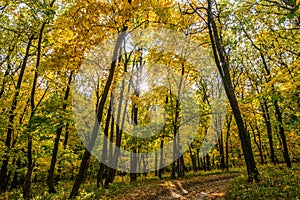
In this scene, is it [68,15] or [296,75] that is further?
[68,15]

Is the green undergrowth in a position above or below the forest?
below

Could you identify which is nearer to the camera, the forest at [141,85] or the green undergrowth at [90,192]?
the forest at [141,85]

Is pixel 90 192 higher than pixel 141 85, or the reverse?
pixel 141 85

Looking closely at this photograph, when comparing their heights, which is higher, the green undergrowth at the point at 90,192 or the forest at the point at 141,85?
the forest at the point at 141,85

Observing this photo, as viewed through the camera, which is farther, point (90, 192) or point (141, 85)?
point (141, 85)

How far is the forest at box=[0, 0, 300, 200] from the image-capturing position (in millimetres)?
10297

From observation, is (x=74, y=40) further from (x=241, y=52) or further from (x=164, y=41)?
(x=241, y=52)

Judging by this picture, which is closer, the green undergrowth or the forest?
the forest

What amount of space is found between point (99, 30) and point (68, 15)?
5.04 feet

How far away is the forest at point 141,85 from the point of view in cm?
1030

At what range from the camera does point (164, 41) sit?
2102cm

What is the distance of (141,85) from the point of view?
86.7 ft

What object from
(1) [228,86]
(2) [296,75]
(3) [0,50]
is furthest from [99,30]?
(3) [0,50]

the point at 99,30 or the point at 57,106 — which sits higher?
the point at 99,30
